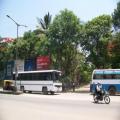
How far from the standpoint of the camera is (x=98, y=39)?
140 ft

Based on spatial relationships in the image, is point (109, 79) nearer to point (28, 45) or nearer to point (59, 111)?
point (59, 111)

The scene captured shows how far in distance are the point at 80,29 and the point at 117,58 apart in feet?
18.1

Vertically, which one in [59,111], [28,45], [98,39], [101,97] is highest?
[28,45]

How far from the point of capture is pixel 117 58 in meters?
41.5

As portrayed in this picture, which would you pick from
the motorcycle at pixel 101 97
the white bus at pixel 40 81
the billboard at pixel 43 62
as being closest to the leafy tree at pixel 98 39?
the white bus at pixel 40 81

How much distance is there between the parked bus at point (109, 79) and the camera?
3538 cm

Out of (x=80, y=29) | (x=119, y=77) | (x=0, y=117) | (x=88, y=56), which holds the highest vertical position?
(x=80, y=29)

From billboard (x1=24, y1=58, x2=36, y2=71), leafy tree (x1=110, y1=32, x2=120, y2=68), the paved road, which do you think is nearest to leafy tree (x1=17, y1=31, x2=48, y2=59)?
billboard (x1=24, y1=58, x2=36, y2=71)

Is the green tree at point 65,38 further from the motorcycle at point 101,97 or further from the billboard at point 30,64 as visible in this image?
the motorcycle at point 101,97

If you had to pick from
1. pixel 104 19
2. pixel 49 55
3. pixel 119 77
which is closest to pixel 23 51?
pixel 49 55

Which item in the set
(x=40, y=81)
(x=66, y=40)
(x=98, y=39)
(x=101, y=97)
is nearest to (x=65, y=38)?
(x=66, y=40)

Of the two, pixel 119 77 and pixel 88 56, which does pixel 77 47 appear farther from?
pixel 119 77

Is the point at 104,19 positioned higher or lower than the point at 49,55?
higher

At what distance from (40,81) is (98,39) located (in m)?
9.17
